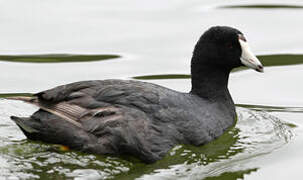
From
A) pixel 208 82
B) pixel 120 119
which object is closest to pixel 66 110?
pixel 120 119

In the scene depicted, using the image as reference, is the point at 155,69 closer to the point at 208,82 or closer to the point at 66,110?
the point at 208,82

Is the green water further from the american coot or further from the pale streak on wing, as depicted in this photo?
the pale streak on wing

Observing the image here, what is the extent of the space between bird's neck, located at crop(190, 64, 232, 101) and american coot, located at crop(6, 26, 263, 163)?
12.5 inches

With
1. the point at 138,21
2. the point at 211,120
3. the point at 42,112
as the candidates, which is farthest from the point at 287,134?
the point at 138,21

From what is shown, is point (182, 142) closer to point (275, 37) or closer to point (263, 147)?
point (263, 147)

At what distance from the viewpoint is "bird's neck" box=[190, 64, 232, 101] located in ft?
27.3

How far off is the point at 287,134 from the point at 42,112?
2.62m

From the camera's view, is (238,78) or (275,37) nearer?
(238,78)

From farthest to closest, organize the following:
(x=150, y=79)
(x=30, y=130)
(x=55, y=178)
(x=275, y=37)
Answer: (x=275, y=37) < (x=150, y=79) < (x=30, y=130) < (x=55, y=178)

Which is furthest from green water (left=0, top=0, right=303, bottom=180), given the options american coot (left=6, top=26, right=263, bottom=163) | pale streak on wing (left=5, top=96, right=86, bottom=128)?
pale streak on wing (left=5, top=96, right=86, bottom=128)

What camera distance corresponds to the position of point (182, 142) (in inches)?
292

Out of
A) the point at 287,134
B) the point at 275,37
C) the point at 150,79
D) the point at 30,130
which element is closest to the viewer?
the point at 30,130

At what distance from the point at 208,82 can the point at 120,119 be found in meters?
1.52

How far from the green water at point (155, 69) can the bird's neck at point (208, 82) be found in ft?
1.33
